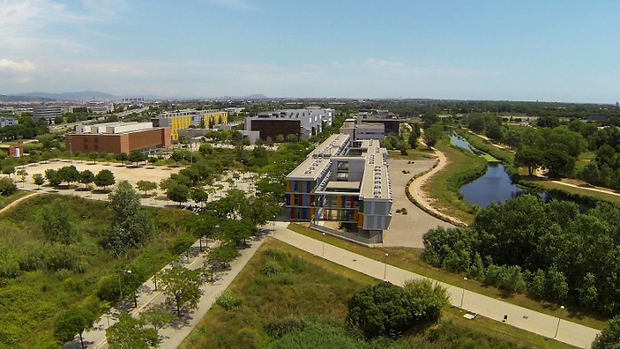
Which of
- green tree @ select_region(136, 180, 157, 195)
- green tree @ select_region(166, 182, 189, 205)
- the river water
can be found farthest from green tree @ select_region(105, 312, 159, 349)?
the river water

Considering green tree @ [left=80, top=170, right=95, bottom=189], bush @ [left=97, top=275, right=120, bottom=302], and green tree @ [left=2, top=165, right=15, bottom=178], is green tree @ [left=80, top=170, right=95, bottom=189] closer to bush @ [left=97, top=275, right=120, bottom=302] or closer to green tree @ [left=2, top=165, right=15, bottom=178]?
green tree @ [left=2, top=165, right=15, bottom=178]

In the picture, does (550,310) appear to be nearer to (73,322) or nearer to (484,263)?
(484,263)

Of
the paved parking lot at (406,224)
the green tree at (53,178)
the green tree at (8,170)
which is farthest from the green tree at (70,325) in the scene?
the green tree at (8,170)

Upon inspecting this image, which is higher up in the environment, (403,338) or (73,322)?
(73,322)

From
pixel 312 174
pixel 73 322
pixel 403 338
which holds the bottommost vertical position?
pixel 403 338

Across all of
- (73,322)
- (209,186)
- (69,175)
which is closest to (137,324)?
(73,322)

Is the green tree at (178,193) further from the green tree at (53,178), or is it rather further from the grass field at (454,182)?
the grass field at (454,182)

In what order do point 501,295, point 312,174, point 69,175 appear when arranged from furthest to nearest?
point 69,175, point 312,174, point 501,295
